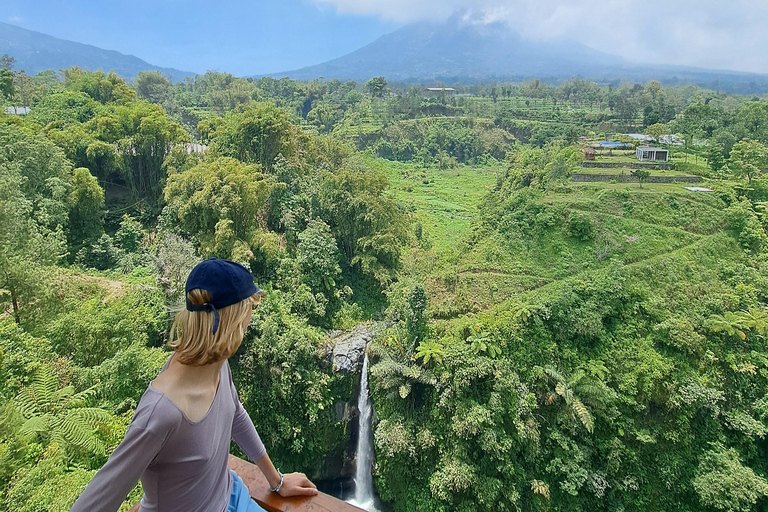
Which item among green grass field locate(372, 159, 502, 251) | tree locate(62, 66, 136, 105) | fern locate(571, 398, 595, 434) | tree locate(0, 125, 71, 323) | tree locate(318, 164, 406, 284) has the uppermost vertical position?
tree locate(62, 66, 136, 105)

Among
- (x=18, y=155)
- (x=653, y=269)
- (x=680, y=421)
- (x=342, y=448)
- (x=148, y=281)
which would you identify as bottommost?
(x=342, y=448)

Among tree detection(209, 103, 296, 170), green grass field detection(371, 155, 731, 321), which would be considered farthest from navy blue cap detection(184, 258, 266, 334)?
tree detection(209, 103, 296, 170)

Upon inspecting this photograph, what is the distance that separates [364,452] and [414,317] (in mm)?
4472

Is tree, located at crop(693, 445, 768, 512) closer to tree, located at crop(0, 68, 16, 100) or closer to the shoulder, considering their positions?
the shoulder

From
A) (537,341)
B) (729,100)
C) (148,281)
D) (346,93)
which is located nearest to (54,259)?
(148,281)

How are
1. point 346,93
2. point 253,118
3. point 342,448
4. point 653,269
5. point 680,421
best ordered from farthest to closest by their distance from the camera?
point 346,93, point 253,118, point 653,269, point 342,448, point 680,421

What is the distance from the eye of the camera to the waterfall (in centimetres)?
1263

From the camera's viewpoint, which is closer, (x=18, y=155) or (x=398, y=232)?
(x=18, y=155)

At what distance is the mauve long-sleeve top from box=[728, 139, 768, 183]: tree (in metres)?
24.0

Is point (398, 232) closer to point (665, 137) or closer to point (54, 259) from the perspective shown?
point (54, 259)

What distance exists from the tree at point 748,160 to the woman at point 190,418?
24005 millimetres

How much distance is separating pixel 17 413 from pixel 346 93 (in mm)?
68373

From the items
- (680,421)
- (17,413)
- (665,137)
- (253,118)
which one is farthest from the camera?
(665,137)

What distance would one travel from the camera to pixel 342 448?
13.2 meters
